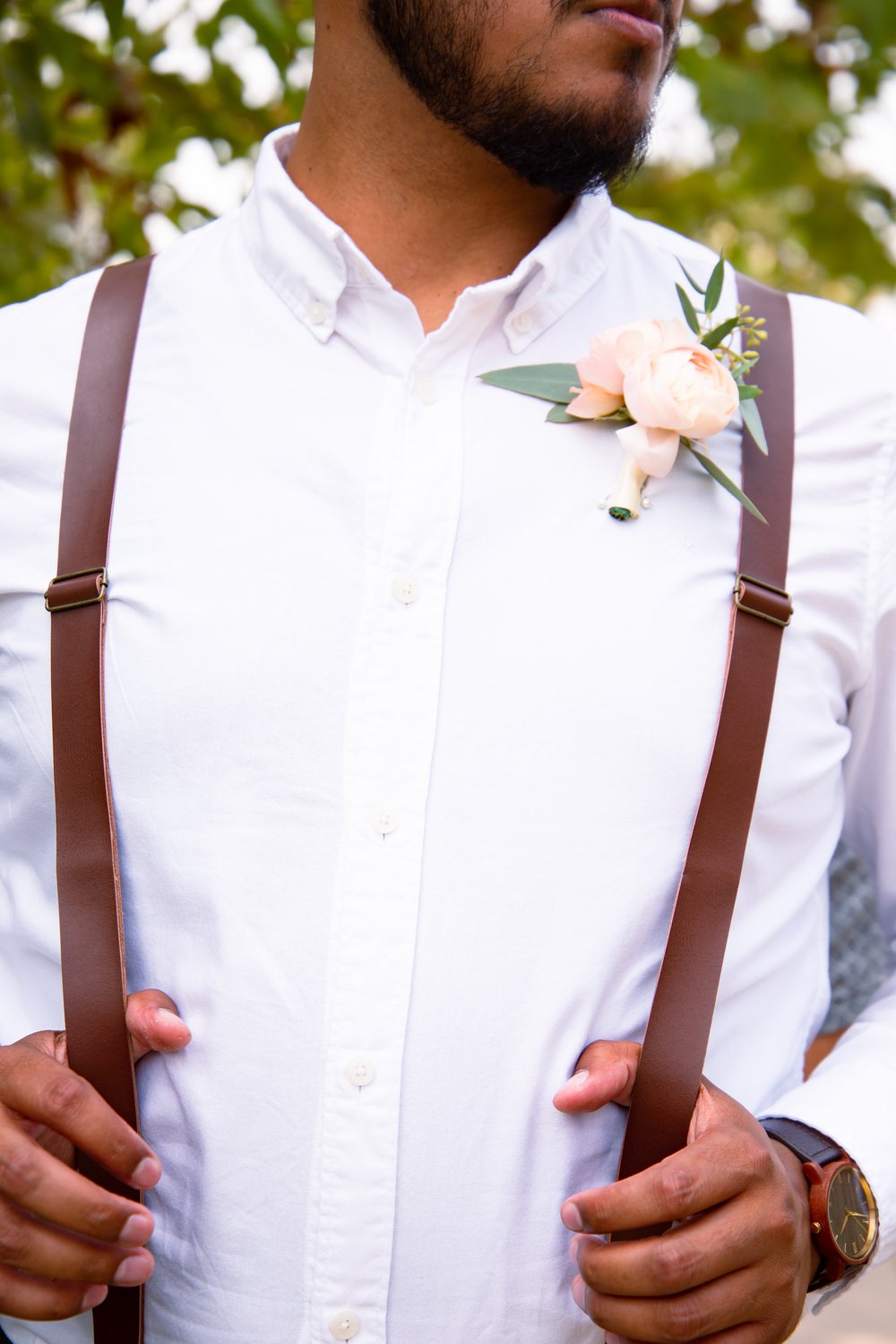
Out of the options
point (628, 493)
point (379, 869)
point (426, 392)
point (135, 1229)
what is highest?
point (426, 392)

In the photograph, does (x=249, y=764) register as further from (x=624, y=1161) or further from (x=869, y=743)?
(x=869, y=743)

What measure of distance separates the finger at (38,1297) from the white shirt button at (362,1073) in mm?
351

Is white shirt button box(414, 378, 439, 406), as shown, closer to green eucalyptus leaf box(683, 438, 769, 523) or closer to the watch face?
green eucalyptus leaf box(683, 438, 769, 523)

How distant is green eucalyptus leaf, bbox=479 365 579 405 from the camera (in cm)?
155

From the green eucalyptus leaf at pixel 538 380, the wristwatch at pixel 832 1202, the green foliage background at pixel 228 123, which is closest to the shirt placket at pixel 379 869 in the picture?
the green eucalyptus leaf at pixel 538 380

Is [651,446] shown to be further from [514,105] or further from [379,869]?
[379,869]

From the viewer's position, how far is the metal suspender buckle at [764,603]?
1465 millimetres

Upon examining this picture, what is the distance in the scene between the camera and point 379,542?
1.50 m

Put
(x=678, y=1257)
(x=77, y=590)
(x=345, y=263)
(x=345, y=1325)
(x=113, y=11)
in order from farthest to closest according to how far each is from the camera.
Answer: (x=113, y=11) < (x=345, y=263) < (x=77, y=590) < (x=345, y=1325) < (x=678, y=1257)

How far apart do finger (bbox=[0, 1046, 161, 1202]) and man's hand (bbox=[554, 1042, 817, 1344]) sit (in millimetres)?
433

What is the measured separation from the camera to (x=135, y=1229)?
1.31 meters

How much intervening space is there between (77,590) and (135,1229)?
68 centimetres

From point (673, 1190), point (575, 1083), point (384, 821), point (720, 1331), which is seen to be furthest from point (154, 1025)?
point (720, 1331)

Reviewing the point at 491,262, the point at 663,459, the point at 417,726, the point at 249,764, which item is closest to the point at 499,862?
the point at 417,726
